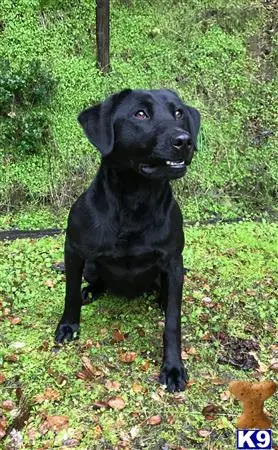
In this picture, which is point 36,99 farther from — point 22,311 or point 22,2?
point 22,311

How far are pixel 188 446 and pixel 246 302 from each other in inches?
56.6

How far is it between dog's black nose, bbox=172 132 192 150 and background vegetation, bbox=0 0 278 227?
303 centimetres

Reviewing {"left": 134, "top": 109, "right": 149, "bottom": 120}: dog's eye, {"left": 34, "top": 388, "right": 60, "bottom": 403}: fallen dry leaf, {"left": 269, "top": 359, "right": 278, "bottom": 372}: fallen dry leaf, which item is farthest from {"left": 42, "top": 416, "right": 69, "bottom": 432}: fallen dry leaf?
{"left": 134, "top": 109, "right": 149, "bottom": 120}: dog's eye

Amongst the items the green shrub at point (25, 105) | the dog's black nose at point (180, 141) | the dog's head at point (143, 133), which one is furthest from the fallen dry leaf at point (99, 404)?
the green shrub at point (25, 105)

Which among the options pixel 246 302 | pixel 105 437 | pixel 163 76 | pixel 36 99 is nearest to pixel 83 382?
pixel 105 437

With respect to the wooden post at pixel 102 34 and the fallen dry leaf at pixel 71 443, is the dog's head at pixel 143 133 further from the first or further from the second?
the wooden post at pixel 102 34

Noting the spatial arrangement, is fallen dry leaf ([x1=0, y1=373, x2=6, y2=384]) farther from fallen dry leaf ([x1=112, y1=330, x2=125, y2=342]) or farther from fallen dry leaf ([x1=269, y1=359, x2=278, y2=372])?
fallen dry leaf ([x1=269, y1=359, x2=278, y2=372])

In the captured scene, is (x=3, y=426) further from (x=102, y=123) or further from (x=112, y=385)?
(x=102, y=123)

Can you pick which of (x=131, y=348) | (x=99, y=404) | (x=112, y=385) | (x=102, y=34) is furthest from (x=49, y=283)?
(x=102, y=34)

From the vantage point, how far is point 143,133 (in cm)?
272

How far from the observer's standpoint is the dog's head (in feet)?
8.61

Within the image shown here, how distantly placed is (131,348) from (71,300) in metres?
0.46

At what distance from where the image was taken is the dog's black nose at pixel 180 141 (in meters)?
2.57

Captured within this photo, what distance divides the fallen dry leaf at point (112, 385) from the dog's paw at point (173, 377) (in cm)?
23
